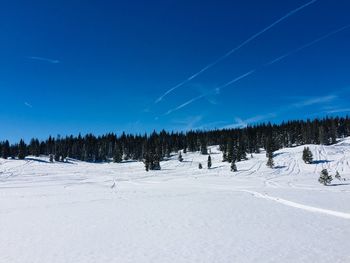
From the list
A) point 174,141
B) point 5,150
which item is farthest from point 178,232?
point 174,141

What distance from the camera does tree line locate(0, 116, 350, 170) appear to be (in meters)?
144

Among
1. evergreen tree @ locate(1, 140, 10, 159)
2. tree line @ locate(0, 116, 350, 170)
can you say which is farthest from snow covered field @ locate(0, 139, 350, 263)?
evergreen tree @ locate(1, 140, 10, 159)

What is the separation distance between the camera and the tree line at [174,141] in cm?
14350

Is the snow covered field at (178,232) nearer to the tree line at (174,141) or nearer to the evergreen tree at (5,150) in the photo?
the tree line at (174,141)

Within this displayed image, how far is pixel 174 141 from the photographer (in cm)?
17050

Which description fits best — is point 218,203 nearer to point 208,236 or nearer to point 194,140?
point 208,236

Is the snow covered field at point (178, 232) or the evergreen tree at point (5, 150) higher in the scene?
the evergreen tree at point (5, 150)

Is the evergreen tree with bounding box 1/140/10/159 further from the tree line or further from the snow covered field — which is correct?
the snow covered field

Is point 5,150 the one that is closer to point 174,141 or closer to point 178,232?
point 174,141

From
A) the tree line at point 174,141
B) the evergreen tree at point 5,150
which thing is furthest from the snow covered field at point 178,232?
the evergreen tree at point 5,150

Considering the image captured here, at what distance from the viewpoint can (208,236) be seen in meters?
15.5

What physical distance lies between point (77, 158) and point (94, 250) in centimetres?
15305

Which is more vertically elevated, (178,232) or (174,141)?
(174,141)

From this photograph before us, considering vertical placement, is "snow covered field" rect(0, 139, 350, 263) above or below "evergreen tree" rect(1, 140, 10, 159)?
below
